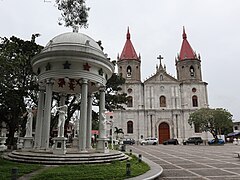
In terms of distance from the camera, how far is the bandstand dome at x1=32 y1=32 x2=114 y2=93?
1236 centimetres

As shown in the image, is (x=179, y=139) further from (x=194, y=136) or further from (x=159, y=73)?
(x=159, y=73)

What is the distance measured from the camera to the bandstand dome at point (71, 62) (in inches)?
487

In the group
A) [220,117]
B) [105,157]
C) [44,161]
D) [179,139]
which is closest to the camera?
[44,161]

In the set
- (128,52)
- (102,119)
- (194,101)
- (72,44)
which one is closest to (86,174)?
(102,119)

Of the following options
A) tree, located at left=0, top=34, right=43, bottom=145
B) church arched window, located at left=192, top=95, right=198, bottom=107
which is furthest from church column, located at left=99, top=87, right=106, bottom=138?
church arched window, located at left=192, top=95, right=198, bottom=107

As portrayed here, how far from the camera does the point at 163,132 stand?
141ft

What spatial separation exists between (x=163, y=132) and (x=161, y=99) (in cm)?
660

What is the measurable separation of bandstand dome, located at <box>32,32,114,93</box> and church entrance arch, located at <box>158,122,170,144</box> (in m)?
31.5

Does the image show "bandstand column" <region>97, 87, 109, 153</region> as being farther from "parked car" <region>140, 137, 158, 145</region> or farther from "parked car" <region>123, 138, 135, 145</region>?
"parked car" <region>140, 137, 158, 145</region>

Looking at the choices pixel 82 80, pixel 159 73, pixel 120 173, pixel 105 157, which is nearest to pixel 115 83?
pixel 82 80

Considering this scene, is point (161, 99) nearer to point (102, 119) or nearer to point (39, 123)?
point (102, 119)

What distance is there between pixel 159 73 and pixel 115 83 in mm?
23008

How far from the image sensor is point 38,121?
13703 mm

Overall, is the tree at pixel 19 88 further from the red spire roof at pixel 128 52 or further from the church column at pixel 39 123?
the red spire roof at pixel 128 52
